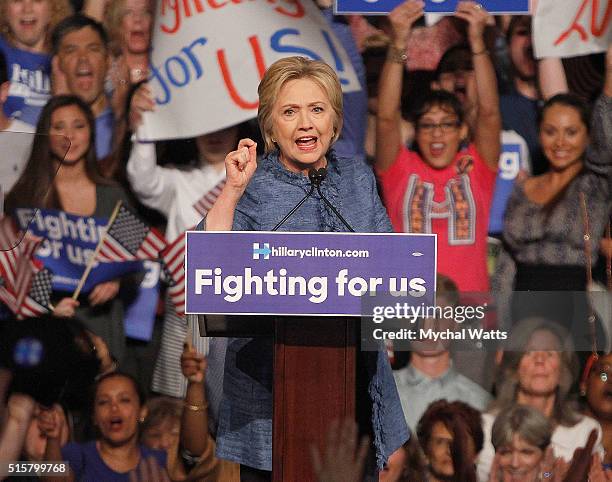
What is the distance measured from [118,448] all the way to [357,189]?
79.8 inches

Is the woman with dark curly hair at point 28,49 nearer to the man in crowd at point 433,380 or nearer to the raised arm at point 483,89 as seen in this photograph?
the raised arm at point 483,89

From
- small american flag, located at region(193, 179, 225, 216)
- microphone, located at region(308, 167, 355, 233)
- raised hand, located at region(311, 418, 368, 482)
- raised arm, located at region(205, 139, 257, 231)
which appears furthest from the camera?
small american flag, located at region(193, 179, 225, 216)

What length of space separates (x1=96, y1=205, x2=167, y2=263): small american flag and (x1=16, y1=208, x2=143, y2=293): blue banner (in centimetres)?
3

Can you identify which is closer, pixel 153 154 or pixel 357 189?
pixel 357 189

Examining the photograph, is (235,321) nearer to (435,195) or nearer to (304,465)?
(304,465)

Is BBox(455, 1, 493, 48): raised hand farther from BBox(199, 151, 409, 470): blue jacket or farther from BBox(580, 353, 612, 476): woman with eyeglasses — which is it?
BBox(199, 151, 409, 470): blue jacket

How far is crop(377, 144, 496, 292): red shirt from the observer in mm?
4441

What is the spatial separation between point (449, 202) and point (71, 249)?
150cm

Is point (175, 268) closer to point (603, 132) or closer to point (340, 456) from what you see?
point (603, 132)

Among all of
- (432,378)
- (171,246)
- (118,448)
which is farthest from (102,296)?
(432,378)

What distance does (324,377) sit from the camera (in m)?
2.55

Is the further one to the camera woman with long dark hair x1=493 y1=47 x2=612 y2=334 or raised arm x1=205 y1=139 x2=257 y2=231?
woman with long dark hair x1=493 y1=47 x2=612 y2=334

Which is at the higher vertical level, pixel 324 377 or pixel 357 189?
pixel 357 189

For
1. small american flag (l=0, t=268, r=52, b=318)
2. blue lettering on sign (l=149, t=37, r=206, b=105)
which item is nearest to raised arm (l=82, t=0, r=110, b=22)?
blue lettering on sign (l=149, t=37, r=206, b=105)
